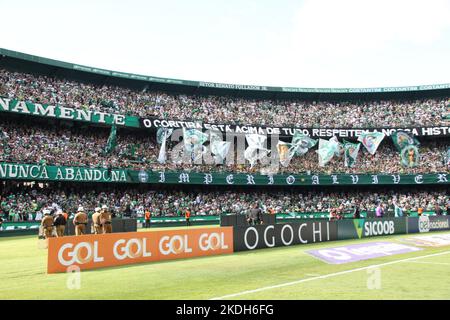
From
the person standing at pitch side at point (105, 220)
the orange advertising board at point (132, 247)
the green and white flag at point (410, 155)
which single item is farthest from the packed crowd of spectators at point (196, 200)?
the orange advertising board at point (132, 247)

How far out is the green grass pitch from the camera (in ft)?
31.1

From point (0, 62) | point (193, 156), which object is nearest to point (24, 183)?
point (0, 62)

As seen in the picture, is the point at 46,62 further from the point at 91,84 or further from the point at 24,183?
the point at 24,183

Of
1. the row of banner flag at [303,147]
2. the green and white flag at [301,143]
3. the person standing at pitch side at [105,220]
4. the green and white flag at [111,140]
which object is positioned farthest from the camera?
the green and white flag at [301,143]

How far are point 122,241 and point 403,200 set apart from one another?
39786 millimetres

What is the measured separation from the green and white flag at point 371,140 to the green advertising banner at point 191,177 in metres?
2.89

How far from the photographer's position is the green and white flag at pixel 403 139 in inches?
1939

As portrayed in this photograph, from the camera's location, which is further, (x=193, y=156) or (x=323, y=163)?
(x=323, y=163)

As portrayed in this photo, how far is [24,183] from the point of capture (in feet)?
123

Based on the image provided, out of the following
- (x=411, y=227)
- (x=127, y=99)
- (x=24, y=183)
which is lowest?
(x=411, y=227)

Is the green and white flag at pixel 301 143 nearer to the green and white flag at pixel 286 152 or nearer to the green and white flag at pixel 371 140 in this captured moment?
the green and white flag at pixel 286 152

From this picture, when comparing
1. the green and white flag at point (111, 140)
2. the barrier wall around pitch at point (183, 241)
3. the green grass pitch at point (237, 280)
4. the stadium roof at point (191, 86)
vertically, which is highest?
the stadium roof at point (191, 86)

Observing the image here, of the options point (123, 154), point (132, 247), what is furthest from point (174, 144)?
point (132, 247)
